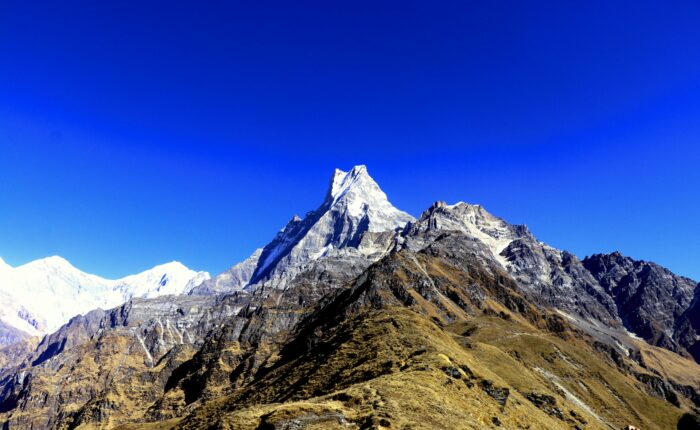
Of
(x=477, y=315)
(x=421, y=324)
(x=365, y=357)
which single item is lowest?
(x=365, y=357)

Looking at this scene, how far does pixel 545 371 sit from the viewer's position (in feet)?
401

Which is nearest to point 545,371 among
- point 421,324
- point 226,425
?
point 421,324

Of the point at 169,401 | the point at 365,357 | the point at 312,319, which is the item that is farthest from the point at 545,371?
the point at 169,401

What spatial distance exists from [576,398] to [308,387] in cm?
7619

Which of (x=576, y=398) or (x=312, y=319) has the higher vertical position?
(x=312, y=319)

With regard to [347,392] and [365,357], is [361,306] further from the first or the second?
[347,392]

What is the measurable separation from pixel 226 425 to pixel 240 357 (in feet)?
475

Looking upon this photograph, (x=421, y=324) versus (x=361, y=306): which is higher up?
(x=361, y=306)

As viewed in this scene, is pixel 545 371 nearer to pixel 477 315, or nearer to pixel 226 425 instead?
pixel 477 315

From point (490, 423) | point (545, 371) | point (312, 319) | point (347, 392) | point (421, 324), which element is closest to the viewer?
point (347, 392)

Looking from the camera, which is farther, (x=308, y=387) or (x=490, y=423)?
(x=308, y=387)

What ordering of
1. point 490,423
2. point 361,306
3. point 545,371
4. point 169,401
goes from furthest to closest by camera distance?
1. point 169,401
2. point 361,306
3. point 545,371
4. point 490,423

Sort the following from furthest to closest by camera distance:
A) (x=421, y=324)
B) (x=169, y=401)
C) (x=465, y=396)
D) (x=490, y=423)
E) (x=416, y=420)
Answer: (x=169, y=401) < (x=421, y=324) < (x=465, y=396) < (x=490, y=423) < (x=416, y=420)

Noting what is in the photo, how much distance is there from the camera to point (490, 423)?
49.5m
